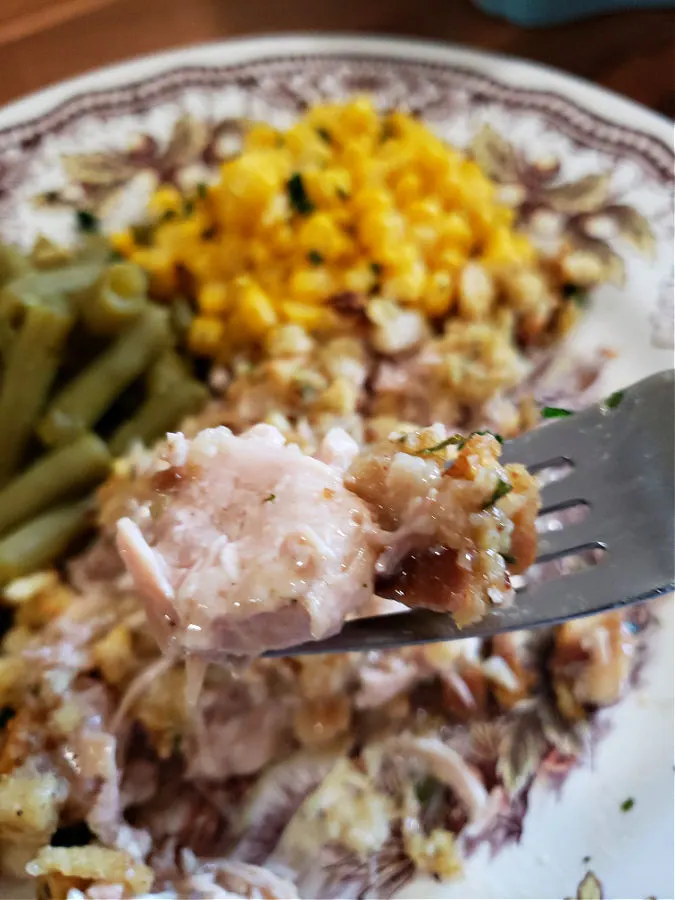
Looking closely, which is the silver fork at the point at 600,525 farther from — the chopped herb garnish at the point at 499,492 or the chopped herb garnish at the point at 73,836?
the chopped herb garnish at the point at 73,836

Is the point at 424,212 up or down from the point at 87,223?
down

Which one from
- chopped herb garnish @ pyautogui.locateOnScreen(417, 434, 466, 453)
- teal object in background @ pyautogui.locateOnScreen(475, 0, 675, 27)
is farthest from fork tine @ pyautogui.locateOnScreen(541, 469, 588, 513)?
teal object in background @ pyautogui.locateOnScreen(475, 0, 675, 27)

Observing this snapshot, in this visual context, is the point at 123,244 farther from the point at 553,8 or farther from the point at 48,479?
the point at 553,8

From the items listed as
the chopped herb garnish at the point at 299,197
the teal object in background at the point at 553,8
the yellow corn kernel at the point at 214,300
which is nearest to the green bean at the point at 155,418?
the yellow corn kernel at the point at 214,300

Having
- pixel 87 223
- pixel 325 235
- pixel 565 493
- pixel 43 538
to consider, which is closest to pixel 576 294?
pixel 325 235

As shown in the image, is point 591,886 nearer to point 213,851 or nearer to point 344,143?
point 213,851

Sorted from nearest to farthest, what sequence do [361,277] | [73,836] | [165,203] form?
[73,836], [361,277], [165,203]

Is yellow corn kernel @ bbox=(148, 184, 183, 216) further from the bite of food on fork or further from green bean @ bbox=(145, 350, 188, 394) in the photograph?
the bite of food on fork
